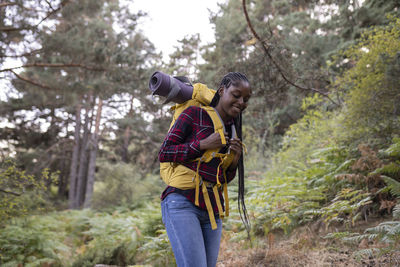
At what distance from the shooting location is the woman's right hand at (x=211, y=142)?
6.51ft

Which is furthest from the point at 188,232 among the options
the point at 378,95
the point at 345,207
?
the point at 378,95

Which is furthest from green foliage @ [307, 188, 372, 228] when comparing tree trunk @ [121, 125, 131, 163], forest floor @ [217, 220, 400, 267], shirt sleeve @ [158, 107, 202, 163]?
tree trunk @ [121, 125, 131, 163]

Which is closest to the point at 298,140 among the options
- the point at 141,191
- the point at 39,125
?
the point at 141,191

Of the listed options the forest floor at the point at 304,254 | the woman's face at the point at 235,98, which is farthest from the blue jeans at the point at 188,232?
the forest floor at the point at 304,254

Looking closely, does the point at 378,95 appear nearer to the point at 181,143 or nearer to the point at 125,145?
the point at 181,143

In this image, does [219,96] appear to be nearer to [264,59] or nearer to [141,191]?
[264,59]

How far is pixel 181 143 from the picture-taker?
2.07 metres

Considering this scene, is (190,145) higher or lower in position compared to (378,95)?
lower

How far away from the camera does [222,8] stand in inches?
746

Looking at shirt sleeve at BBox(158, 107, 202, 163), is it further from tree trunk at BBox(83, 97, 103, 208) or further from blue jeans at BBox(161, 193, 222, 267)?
tree trunk at BBox(83, 97, 103, 208)

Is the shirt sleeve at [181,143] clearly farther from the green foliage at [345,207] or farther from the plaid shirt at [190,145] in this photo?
the green foliage at [345,207]

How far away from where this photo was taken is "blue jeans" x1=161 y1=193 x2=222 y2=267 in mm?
→ 1864

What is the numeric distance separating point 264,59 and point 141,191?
10026 mm

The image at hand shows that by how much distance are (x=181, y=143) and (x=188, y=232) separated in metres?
0.59
